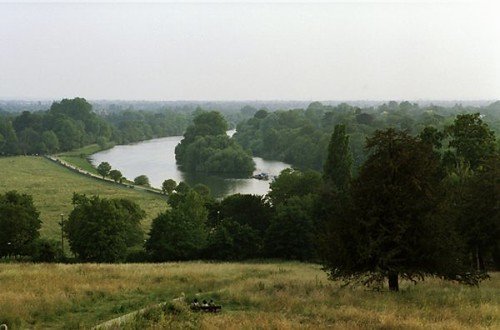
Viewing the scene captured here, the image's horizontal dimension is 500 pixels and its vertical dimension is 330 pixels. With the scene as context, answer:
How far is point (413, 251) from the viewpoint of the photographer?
1755 cm

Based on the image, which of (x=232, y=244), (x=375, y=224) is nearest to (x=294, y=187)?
(x=232, y=244)

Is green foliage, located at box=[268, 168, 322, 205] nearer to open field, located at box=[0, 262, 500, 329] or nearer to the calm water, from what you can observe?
the calm water

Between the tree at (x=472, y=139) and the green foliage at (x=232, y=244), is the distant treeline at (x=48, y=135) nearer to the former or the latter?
the green foliage at (x=232, y=244)

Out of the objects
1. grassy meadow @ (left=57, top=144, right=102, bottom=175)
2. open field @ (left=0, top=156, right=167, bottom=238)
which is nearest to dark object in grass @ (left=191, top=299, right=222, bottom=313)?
open field @ (left=0, top=156, right=167, bottom=238)

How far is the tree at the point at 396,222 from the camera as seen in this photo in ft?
57.3

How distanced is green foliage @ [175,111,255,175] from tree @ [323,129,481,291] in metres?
94.1

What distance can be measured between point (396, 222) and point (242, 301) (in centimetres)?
537

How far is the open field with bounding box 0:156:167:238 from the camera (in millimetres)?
62125

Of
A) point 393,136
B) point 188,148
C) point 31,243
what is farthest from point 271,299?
point 188,148

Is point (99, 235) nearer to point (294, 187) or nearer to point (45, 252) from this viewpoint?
point (45, 252)

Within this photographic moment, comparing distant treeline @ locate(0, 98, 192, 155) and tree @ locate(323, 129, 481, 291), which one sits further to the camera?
distant treeline @ locate(0, 98, 192, 155)

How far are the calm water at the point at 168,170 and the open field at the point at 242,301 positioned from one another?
198ft

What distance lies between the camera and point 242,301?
16.8m

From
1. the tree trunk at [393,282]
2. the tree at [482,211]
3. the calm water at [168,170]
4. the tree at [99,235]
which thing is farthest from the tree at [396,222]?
the calm water at [168,170]
